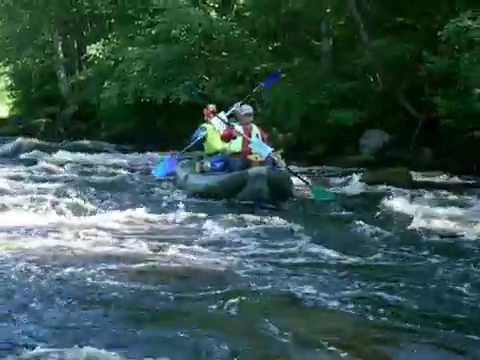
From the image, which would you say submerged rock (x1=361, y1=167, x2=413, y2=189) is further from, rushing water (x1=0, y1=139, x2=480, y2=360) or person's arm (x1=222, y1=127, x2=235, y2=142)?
person's arm (x1=222, y1=127, x2=235, y2=142)

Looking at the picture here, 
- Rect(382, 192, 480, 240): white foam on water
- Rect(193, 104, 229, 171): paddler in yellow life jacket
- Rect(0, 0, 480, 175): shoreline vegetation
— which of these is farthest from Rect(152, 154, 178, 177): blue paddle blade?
Rect(382, 192, 480, 240): white foam on water

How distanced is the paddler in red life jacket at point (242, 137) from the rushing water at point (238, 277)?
2.16ft

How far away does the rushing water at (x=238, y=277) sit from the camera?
17.0 ft

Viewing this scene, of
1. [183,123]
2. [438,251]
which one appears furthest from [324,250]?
[183,123]

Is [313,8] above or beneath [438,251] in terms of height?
above

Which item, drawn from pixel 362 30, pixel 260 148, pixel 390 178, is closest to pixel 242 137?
pixel 260 148

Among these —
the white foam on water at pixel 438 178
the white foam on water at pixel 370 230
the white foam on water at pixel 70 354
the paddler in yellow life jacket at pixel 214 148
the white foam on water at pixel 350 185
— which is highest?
the paddler in yellow life jacket at pixel 214 148

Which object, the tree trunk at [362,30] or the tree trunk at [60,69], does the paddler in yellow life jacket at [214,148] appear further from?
the tree trunk at [60,69]

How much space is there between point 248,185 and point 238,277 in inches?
150

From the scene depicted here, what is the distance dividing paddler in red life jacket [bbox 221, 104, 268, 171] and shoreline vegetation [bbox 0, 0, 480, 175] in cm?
345

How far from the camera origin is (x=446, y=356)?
4.98 meters

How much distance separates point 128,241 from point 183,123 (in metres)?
12.9

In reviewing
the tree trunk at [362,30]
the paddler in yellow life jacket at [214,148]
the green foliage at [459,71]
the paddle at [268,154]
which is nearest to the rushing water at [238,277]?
the paddle at [268,154]

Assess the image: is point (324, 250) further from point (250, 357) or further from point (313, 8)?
point (313, 8)
